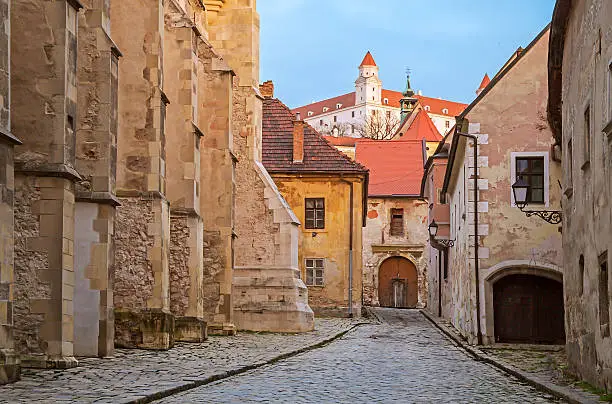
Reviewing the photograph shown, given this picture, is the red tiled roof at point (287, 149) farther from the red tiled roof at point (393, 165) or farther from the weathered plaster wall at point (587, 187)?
the weathered plaster wall at point (587, 187)

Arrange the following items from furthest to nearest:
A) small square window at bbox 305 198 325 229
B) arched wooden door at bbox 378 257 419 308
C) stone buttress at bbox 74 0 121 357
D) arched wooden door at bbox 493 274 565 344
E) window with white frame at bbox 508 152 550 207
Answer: arched wooden door at bbox 378 257 419 308 → small square window at bbox 305 198 325 229 → arched wooden door at bbox 493 274 565 344 → window with white frame at bbox 508 152 550 207 → stone buttress at bbox 74 0 121 357

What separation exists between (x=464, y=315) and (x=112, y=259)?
14.2 meters

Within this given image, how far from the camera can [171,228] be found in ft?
79.8

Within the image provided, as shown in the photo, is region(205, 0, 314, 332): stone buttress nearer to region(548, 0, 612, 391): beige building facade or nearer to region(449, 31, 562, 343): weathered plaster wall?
region(449, 31, 562, 343): weathered plaster wall

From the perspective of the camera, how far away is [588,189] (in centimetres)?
1541

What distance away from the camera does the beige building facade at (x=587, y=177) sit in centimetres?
1348

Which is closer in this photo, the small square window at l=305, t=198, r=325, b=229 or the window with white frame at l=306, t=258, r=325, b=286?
the window with white frame at l=306, t=258, r=325, b=286

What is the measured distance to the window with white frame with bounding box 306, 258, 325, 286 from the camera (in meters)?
45.0

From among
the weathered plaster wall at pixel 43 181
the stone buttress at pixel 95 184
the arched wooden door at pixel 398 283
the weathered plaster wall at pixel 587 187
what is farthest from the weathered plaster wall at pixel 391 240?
the weathered plaster wall at pixel 43 181

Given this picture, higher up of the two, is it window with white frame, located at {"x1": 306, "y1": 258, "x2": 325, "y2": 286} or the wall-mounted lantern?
the wall-mounted lantern

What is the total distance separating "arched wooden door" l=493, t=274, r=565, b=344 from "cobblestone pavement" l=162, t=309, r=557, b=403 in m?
2.77

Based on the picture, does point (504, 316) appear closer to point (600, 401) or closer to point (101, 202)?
point (101, 202)

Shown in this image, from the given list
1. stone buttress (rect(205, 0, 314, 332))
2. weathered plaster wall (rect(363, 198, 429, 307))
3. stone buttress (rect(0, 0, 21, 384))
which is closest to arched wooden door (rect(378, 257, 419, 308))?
weathered plaster wall (rect(363, 198, 429, 307))

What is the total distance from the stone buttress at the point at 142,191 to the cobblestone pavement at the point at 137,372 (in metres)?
1.31
